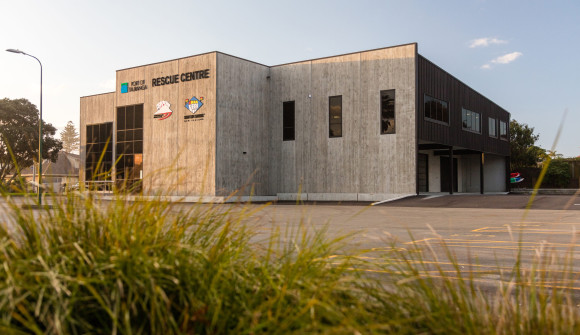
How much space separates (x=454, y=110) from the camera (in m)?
36.1

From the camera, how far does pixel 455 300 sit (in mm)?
2506

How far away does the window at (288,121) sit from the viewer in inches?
1315

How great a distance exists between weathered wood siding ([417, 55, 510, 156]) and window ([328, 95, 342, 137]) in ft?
16.7

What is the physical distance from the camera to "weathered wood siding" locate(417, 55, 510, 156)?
30.5 meters

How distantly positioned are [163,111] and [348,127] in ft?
42.6

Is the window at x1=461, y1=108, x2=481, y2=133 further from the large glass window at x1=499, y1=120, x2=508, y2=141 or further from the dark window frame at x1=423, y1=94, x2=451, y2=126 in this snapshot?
the large glass window at x1=499, y1=120, x2=508, y2=141

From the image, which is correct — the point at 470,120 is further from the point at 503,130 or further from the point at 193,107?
the point at 193,107

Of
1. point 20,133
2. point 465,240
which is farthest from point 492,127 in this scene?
point 20,133

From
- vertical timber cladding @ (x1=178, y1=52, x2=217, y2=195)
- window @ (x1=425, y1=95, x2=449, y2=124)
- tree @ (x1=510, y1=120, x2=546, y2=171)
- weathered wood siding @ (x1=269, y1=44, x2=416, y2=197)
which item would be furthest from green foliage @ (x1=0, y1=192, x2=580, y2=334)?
tree @ (x1=510, y1=120, x2=546, y2=171)

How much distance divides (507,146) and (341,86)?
87.3ft

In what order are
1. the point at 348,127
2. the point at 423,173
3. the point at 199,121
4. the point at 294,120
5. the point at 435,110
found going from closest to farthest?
the point at 348,127, the point at 199,121, the point at 435,110, the point at 294,120, the point at 423,173

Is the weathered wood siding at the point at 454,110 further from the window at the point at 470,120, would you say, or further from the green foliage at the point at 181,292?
the green foliage at the point at 181,292

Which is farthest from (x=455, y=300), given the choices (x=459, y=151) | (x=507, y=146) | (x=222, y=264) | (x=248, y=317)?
(x=507, y=146)

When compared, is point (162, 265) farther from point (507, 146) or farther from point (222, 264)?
point (507, 146)
